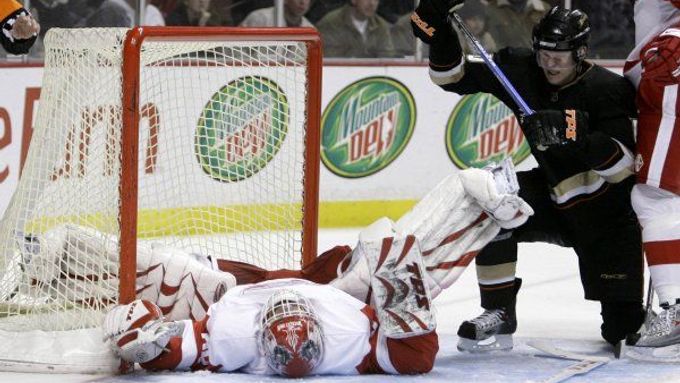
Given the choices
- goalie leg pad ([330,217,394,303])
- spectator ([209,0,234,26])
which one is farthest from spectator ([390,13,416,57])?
goalie leg pad ([330,217,394,303])

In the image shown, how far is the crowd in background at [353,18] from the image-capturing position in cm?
634

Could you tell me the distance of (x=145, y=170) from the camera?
4562 millimetres

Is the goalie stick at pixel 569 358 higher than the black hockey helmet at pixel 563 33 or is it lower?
lower

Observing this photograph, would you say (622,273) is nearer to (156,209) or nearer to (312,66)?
(312,66)

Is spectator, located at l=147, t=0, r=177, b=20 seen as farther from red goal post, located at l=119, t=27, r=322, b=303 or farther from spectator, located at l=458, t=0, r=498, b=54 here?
red goal post, located at l=119, t=27, r=322, b=303

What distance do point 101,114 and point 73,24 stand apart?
8.15 feet

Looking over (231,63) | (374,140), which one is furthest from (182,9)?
(231,63)

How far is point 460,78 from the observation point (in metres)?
4.42

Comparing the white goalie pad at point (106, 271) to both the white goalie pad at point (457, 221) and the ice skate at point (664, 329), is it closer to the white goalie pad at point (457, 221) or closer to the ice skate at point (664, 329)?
the white goalie pad at point (457, 221)

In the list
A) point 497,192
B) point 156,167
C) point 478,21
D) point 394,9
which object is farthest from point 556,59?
point 478,21

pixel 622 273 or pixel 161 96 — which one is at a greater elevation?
pixel 161 96

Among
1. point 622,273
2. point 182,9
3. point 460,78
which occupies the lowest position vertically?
point 622,273

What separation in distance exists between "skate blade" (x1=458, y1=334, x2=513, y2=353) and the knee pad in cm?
28

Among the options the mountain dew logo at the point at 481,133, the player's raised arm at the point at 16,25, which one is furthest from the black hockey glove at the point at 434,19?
the mountain dew logo at the point at 481,133
